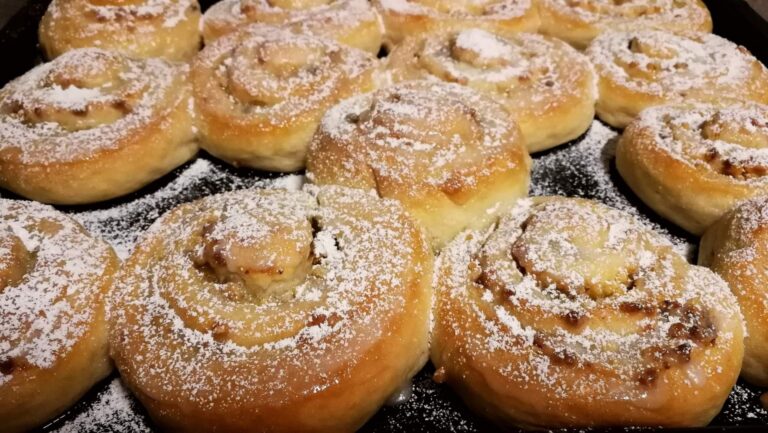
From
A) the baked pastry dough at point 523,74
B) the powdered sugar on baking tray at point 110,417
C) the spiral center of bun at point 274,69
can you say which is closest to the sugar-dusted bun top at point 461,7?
the baked pastry dough at point 523,74

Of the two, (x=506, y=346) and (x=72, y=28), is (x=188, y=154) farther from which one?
(x=506, y=346)

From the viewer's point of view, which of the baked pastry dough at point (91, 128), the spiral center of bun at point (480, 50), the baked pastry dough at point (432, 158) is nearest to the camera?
the baked pastry dough at point (432, 158)

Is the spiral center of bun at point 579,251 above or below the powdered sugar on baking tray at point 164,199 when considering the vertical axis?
above

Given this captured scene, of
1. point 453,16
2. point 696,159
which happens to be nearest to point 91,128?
point 453,16

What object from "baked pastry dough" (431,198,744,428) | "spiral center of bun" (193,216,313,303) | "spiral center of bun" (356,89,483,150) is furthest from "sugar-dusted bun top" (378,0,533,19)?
"spiral center of bun" (193,216,313,303)

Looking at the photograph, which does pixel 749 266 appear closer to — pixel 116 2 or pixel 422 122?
pixel 422 122

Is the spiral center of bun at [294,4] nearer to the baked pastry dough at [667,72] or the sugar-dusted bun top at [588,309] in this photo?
the baked pastry dough at [667,72]

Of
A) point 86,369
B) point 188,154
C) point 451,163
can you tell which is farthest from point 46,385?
point 451,163
